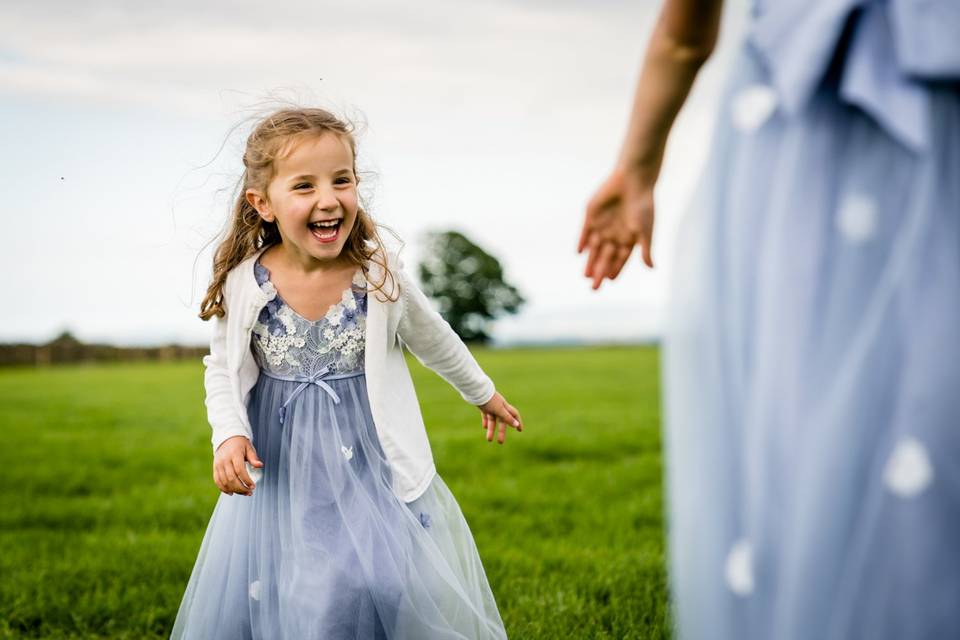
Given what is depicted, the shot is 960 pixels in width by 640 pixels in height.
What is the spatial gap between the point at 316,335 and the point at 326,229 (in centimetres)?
34

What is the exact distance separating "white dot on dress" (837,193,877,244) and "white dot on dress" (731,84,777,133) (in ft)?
0.63

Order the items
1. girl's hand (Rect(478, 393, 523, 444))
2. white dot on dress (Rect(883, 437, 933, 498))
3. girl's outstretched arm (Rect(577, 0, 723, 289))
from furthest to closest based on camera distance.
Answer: girl's hand (Rect(478, 393, 523, 444)), girl's outstretched arm (Rect(577, 0, 723, 289)), white dot on dress (Rect(883, 437, 933, 498))

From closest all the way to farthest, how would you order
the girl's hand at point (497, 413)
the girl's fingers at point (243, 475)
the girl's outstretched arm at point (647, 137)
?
the girl's outstretched arm at point (647, 137)
the girl's fingers at point (243, 475)
the girl's hand at point (497, 413)

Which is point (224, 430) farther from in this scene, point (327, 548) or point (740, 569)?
point (740, 569)

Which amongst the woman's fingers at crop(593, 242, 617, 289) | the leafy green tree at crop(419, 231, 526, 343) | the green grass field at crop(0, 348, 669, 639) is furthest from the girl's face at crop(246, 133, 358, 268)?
the leafy green tree at crop(419, 231, 526, 343)

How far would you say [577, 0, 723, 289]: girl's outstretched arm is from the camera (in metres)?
1.71

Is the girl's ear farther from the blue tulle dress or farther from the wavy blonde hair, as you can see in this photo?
the blue tulle dress

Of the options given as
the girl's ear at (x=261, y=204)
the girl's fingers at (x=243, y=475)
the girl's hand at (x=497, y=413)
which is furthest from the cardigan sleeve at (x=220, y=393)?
the girl's hand at (x=497, y=413)

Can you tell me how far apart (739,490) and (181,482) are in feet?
19.2

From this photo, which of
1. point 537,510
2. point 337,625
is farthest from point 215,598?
point 537,510

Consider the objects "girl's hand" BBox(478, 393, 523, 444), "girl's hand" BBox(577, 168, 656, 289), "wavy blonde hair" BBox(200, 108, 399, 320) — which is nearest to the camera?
"girl's hand" BBox(577, 168, 656, 289)

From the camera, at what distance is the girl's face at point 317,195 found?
295cm

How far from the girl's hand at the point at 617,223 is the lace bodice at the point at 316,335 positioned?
4.08 feet

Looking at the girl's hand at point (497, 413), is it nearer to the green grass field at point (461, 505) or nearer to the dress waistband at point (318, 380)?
the dress waistband at point (318, 380)
